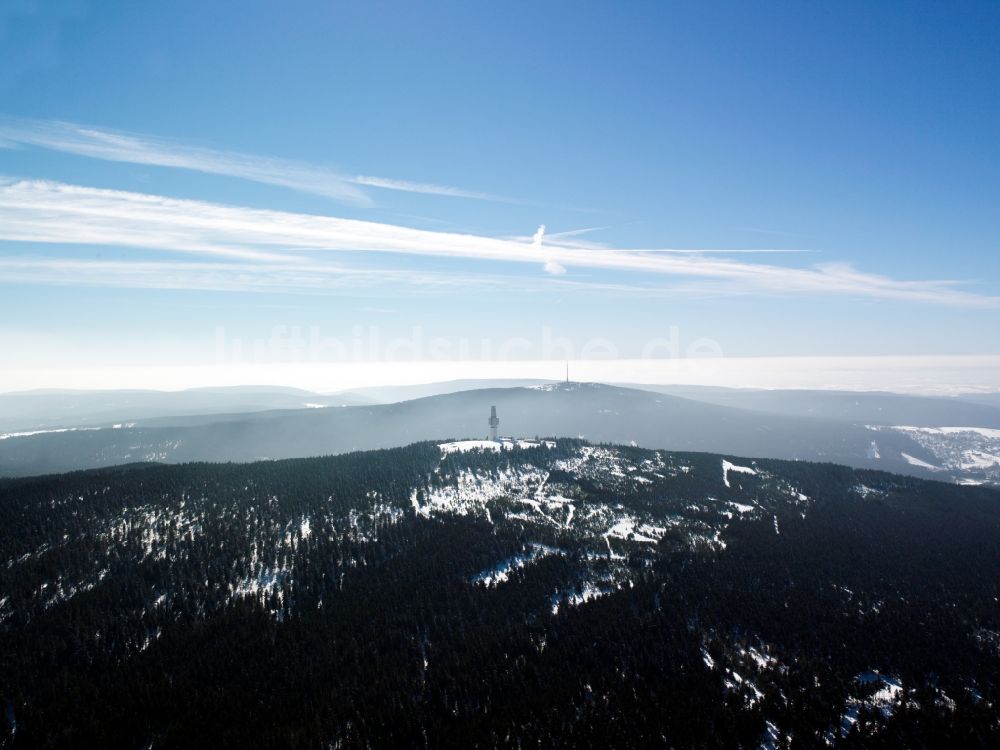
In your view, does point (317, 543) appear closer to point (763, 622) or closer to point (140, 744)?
point (140, 744)

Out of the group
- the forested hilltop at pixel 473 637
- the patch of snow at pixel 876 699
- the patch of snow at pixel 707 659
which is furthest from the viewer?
the patch of snow at pixel 707 659

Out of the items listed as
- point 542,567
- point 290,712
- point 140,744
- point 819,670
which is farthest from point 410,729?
point 819,670

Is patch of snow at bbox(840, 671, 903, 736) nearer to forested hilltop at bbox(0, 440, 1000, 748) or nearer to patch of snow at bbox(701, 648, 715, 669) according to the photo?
forested hilltop at bbox(0, 440, 1000, 748)

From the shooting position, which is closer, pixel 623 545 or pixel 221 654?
pixel 221 654

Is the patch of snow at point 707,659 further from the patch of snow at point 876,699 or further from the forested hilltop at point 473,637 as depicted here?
the patch of snow at point 876,699

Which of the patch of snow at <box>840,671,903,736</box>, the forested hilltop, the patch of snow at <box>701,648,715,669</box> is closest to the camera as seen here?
the forested hilltop

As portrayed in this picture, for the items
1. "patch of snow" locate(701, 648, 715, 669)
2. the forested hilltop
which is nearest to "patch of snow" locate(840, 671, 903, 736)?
the forested hilltop

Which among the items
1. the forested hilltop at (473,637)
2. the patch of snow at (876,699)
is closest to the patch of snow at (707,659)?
the forested hilltop at (473,637)

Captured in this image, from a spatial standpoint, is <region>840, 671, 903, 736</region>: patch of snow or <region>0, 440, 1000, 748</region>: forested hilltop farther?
<region>840, 671, 903, 736</region>: patch of snow
